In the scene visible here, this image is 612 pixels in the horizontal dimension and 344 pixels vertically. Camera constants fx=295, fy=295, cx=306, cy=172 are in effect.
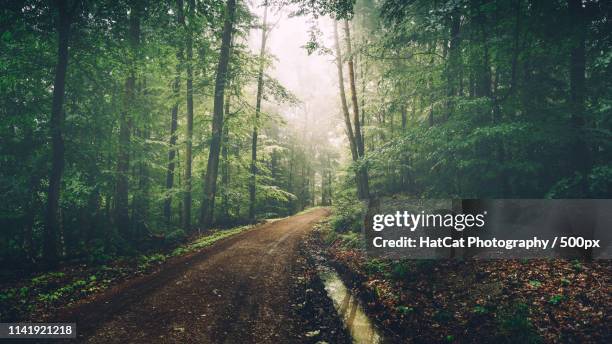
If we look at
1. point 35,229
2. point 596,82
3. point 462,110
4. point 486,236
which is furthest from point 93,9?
point 596,82

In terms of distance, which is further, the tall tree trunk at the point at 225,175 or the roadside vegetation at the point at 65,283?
the tall tree trunk at the point at 225,175

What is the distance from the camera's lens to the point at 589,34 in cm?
772

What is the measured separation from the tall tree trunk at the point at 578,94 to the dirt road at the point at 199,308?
321 inches

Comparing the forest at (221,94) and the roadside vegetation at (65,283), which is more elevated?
the forest at (221,94)

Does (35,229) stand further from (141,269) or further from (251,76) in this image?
(251,76)

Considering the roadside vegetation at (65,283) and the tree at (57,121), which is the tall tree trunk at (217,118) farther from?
the tree at (57,121)

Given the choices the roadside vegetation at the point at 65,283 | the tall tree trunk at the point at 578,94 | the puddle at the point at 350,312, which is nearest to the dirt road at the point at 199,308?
the roadside vegetation at the point at 65,283

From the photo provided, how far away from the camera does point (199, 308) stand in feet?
20.1

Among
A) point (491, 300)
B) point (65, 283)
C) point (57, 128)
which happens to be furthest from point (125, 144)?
point (491, 300)

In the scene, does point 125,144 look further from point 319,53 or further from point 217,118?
point 319,53

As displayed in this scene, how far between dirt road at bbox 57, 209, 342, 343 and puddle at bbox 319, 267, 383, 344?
3.28 feet

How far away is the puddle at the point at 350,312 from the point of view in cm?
536

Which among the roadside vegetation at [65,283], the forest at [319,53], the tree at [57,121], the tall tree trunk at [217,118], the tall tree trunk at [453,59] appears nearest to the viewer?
the roadside vegetation at [65,283]

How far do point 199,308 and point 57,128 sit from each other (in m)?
7.13
